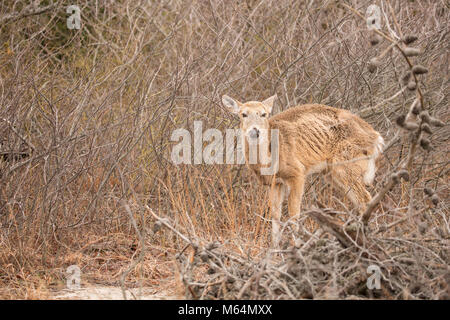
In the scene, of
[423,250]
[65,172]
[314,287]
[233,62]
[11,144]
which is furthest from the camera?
[233,62]

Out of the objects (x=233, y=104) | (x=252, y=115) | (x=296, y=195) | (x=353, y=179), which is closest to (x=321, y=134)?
(x=353, y=179)

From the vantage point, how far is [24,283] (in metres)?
5.96

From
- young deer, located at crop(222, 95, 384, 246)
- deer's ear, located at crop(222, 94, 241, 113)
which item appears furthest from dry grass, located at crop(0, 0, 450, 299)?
deer's ear, located at crop(222, 94, 241, 113)

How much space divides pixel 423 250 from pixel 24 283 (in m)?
3.63

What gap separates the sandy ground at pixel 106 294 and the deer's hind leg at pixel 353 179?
2.97 m

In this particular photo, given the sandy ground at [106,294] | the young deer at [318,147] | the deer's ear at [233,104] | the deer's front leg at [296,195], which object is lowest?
the sandy ground at [106,294]

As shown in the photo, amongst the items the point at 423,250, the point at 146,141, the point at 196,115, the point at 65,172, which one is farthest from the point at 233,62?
the point at 423,250

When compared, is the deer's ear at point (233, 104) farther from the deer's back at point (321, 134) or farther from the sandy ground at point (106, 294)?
the sandy ground at point (106, 294)

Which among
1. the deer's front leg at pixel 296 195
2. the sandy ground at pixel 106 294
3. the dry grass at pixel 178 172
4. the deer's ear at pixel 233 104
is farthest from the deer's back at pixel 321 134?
the sandy ground at pixel 106 294

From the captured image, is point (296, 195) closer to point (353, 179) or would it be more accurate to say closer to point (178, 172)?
point (353, 179)

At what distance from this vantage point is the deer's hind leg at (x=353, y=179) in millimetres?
7695

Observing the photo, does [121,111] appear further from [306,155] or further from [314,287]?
[314,287]

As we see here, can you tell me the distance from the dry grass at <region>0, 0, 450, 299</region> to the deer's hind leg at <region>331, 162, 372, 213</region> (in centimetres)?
31

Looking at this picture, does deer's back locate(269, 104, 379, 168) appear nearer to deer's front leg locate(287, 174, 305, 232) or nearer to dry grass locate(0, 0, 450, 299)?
deer's front leg locate(287, 174, 305, 232)
